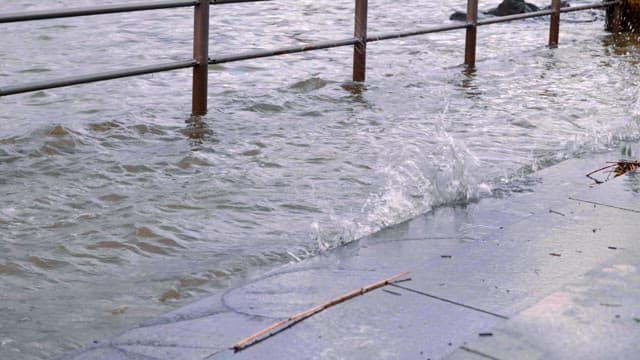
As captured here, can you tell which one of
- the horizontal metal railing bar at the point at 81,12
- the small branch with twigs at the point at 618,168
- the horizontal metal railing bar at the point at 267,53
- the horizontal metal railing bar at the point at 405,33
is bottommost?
the small branch with twigs at the point at 618,168

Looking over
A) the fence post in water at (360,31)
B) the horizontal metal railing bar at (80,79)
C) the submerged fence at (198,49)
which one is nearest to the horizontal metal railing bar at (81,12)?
the submerged fence at (198,49)

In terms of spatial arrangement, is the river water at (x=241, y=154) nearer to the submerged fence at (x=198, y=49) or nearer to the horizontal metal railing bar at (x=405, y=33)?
the submerged fence at (x=198, y=49)

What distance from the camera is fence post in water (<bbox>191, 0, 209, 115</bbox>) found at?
7.55m

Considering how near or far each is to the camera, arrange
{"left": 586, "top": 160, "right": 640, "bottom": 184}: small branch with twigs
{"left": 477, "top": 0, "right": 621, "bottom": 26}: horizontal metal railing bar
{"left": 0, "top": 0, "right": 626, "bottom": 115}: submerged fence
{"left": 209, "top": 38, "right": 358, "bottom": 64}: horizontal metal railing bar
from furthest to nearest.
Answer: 1. {"left": 477, "top": 0, "right": 621, "bottom": 26}: horizontal metal railing bar
2. {"left": 209, "top": 38, "right": 358, "bottom": 64}: horizontal metal railing bar
3. {"left": 0, "top": 0, "right": 626, "bottom": 115}: submerged fence
4. {"left": 586, "top": 160, "right": 640, "bottom": 184}: small branch with twigs

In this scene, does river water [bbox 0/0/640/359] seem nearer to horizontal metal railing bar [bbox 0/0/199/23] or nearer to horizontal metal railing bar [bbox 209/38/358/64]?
horizontal metal railing bar [bbox 209/38/358/64]

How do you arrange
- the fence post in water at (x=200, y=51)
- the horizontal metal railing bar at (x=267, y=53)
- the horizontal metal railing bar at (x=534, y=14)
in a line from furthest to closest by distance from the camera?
the horizontal metal railing bar at (x=534, y=14) → the horizontal metal railing bar at (x=267, y=53) → the fence post in water at (x=200, y=51)

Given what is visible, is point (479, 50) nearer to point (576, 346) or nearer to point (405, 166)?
point (405, 166)

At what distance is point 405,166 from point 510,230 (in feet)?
6.28

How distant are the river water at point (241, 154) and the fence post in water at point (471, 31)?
0.14 m

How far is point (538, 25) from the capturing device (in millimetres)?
15195

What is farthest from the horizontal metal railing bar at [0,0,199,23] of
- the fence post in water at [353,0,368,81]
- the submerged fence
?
the fence post in water at [353,0,368,81]

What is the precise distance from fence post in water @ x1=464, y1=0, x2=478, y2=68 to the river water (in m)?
0.14

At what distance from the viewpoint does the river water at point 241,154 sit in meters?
4.46

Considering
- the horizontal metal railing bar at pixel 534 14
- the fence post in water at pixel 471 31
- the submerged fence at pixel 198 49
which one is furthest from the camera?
the horizontal metal railing bar at pixel 534 14
